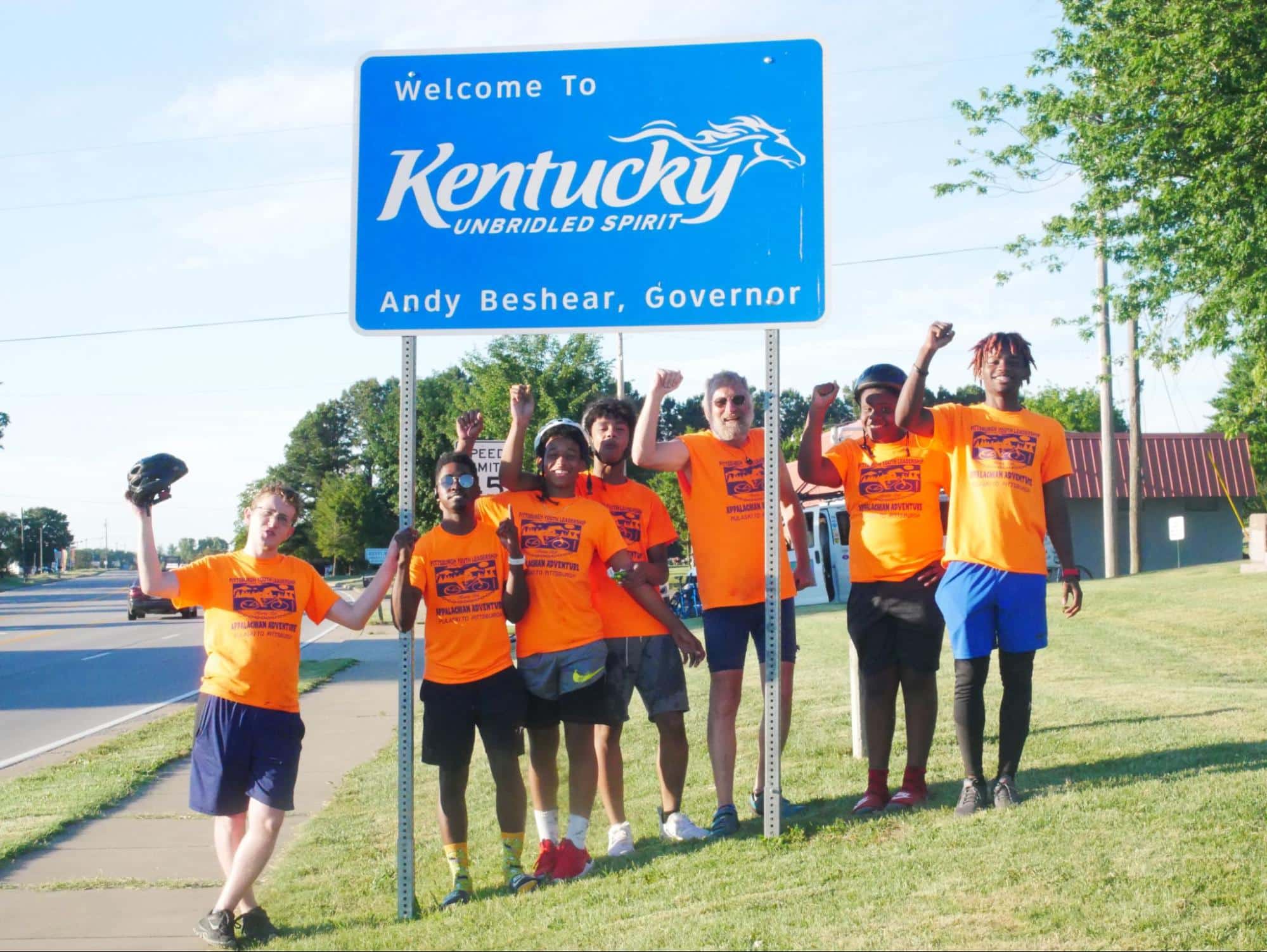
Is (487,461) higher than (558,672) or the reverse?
higher

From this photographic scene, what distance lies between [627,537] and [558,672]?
75cm

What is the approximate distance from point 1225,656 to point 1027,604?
374 inches

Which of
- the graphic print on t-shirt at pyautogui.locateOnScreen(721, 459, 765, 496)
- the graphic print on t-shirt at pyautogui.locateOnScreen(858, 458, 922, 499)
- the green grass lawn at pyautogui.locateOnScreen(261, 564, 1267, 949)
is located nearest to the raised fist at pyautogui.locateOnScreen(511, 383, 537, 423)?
the graphic print on t-shirt at pyautogui.locateOnScreen(721, 459, 765, 496)

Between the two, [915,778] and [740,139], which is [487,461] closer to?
[740,139]

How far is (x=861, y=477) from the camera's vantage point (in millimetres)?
5707

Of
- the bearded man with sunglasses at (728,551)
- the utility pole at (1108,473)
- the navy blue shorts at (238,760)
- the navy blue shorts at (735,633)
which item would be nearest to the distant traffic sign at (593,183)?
the bearded man with sunglasses at (728,551)

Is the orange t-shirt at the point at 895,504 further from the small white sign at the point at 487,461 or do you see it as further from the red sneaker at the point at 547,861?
the small white sign at the point at 487,461

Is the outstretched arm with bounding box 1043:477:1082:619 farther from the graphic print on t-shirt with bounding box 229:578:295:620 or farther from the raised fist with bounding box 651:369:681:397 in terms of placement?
the graphic print on t-shirt with bounding box 229:578:295:620

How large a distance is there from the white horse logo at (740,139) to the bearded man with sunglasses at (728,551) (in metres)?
0.97

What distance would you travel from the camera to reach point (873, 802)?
5.55 m

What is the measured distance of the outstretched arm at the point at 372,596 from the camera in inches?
194

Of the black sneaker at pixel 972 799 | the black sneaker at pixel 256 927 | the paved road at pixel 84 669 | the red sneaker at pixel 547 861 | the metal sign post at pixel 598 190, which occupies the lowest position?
the paved road at pixel 84 669

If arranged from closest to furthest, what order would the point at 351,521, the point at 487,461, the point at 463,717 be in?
the point at 463,717
the point at 487,461
the point at 351,521

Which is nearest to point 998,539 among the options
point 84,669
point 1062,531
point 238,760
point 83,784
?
point 1062,531
